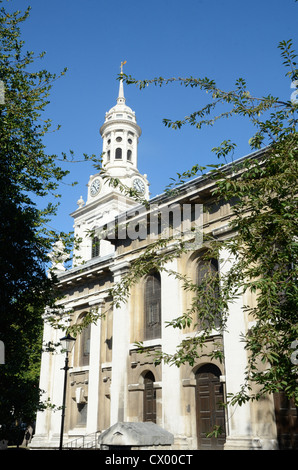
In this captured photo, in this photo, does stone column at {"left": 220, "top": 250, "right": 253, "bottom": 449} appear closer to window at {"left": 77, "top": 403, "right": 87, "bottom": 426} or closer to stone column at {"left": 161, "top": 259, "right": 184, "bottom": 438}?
stone column at {"left": 161, "top": 259, "right": 184, "bottom": 438}

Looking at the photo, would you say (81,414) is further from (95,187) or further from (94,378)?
(95,187)

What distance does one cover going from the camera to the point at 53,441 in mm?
24203

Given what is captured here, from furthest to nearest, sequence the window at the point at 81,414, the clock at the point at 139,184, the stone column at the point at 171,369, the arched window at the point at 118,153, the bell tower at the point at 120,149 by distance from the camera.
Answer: the arched window at the point at 118,153, the bell tower at the point at 120,149, the clock at the point at 139,184, the window at the point at 81,414, the stone column at the point at 171,369

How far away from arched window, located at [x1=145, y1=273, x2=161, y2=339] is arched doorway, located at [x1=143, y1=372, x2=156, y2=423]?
172 cm

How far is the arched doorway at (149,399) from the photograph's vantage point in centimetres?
1856

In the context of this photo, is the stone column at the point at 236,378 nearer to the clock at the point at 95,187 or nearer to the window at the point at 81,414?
the window at the point at 81,414

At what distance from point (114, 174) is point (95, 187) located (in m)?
3.19

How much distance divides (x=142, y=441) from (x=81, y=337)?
52.0 ft

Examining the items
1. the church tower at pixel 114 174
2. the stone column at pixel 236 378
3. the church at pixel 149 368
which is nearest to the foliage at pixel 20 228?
the church at pixel 149 368

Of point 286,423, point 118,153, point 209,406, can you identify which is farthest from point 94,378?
point 118,153

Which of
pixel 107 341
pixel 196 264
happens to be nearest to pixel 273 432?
pixel 196 264

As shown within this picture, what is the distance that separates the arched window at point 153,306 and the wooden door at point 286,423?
6.22 meters

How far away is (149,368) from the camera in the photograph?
751 inches
